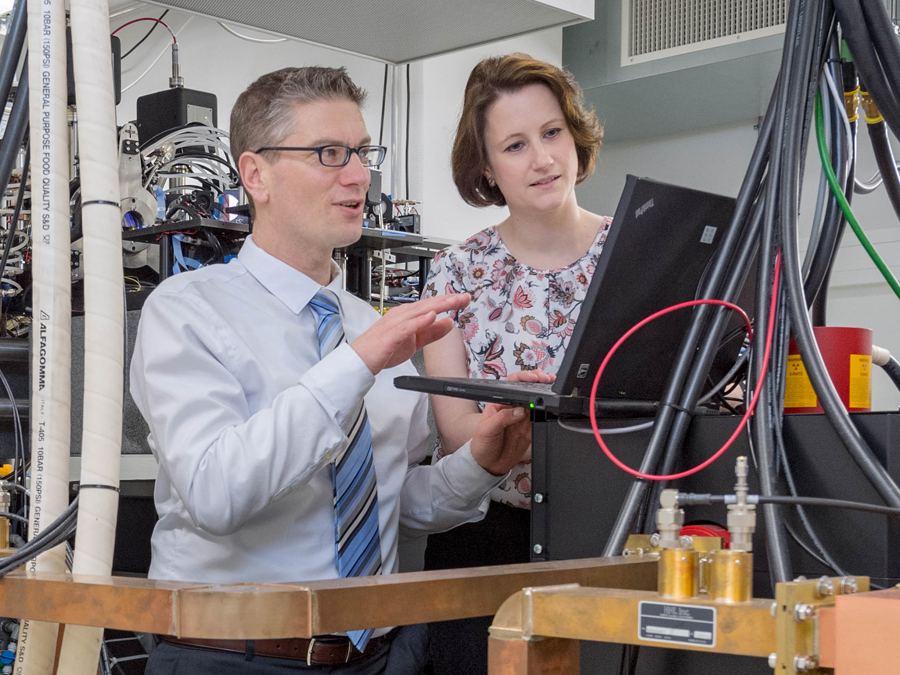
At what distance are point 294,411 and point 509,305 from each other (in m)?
0.59

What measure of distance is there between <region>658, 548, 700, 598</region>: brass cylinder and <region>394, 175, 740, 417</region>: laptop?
34cm

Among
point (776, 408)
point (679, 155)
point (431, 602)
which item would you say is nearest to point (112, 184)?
point (431, 602)

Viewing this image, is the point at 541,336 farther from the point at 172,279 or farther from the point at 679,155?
the point at 679,155

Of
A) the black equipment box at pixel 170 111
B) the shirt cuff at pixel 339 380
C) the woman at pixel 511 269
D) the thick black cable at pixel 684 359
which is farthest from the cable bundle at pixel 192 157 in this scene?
the thick black cable at pixel 684 359

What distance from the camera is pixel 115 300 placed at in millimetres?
753

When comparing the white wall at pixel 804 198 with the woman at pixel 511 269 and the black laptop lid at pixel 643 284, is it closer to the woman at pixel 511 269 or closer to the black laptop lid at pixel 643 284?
the woman at pixel 511 269

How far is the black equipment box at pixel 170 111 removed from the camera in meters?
2.41

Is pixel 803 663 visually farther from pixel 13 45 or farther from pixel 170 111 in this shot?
pixel 170 111

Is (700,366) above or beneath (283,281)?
beneath

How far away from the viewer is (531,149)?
5.26 feet

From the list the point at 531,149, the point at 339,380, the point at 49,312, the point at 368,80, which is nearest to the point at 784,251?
the point at 339,380

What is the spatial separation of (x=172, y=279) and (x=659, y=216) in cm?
62

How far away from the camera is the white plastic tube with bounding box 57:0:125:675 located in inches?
29.2

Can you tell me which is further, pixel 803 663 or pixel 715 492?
pixel 715 492
